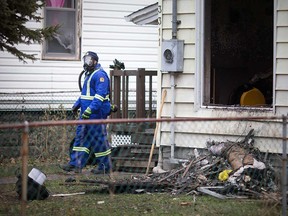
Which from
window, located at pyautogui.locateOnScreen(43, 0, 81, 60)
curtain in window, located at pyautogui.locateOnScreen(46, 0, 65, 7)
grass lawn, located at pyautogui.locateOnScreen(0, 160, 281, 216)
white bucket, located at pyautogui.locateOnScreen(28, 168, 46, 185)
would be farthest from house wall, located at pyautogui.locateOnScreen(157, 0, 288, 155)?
curtain in window, located at pyautogui.locateOnScreen(46, 0, 65, 7)

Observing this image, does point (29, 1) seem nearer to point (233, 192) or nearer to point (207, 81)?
point (207, 81)

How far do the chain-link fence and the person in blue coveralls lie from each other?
5cm

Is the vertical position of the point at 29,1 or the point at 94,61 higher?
the point at 29,1

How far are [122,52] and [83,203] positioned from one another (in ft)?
22.3

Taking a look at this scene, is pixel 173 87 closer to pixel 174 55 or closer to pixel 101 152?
pixel 174 55

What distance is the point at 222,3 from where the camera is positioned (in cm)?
1107

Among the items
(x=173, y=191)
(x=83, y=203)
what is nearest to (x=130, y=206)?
(x=83, y=203)

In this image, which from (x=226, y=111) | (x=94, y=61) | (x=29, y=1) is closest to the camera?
(x=29, y=1)

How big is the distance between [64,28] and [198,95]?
4.99 metres

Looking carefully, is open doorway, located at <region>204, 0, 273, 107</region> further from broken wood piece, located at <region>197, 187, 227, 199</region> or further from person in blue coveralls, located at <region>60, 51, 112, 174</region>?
broken wood piece, located at <region>197, 187, 227, 199</region>

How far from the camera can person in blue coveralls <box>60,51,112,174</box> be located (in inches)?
381

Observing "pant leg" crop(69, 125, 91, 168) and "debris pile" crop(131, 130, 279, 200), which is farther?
"pant leg" crop(69, 125, 91, 168)

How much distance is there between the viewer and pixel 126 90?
11.6 metres

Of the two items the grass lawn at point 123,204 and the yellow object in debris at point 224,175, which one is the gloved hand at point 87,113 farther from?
the yellow object in debris at point 224,175
